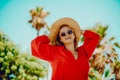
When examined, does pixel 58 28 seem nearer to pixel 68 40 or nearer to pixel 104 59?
pixel 68 40

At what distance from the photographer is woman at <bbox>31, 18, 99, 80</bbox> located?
6.02 ft

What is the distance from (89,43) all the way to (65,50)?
21cm

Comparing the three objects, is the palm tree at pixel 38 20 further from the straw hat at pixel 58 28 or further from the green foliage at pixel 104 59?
the straw hat at pixel 58 28

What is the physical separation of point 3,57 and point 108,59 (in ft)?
4.14

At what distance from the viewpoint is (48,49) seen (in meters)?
1.90

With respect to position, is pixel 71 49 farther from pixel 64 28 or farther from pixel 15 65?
pixel 15 65

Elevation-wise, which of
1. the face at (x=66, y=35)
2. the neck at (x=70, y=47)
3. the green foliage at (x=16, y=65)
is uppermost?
the face at (x=66, y=35)

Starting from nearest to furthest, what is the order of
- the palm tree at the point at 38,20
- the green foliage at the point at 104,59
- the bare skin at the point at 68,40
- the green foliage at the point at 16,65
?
the bare skin at the point at 68,40 → the green foliage at the point at 104,59 → the palm tree at the point at 38,20 → the green foliage at the point at 16,65

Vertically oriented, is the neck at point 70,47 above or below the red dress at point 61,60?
above

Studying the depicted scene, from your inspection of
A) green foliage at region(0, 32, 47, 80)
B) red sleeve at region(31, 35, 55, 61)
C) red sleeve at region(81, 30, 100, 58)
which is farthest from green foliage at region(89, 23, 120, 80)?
red sleeve at region(31, 35, 55, 61)

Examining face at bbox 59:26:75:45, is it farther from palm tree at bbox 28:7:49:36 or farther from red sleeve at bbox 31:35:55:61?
palm tree at bbox 28:7:49:36

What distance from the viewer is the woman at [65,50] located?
6.02 ft

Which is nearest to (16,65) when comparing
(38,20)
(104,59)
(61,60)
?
(38,20)

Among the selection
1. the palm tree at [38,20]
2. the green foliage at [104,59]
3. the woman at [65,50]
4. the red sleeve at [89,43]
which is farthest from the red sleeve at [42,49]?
the palm tree at [38,20]
